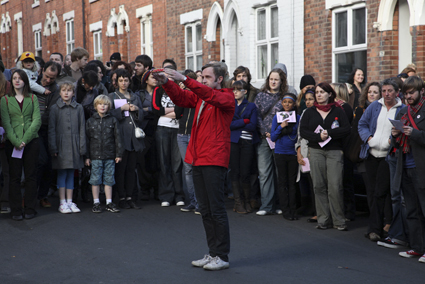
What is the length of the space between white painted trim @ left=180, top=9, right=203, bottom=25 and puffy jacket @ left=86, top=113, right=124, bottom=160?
9997 millimetres

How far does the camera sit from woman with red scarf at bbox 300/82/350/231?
7867 mm

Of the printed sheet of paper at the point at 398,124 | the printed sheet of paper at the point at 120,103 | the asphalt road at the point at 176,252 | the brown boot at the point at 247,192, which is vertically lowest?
the asphalt road at the point at 176,252

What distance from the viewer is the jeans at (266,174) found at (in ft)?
29.4

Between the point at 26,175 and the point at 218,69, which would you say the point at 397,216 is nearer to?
the point at 218,69

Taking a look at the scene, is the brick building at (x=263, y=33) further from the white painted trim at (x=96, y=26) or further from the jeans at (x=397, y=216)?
Result: the jeans at (x=397, y=216)

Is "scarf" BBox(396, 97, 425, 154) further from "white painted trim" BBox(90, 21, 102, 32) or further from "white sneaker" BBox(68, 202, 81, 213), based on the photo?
"white painted trim" BBox(90, 21, 102, 32)

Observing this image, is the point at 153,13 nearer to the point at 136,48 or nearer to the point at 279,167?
the point at 136,48

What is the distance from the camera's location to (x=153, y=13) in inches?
835

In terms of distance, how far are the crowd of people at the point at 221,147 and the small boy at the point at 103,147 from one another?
0.02 metres

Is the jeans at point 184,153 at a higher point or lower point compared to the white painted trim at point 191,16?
lower

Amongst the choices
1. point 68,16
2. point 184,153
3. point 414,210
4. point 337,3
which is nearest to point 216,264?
point 414,210

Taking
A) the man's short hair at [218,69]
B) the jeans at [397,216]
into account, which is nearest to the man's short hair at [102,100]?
the man's short hair at [218,69]

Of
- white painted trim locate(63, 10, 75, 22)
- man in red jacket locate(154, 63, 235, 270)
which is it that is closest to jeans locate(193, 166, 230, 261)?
man in red jacket locate(154, 63, 235, 270)

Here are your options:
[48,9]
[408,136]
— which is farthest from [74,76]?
[48,9]
